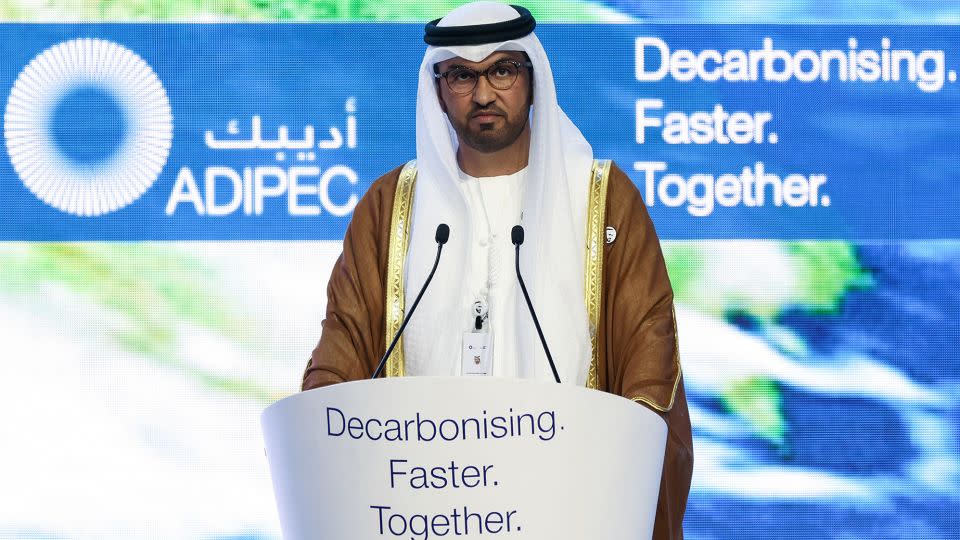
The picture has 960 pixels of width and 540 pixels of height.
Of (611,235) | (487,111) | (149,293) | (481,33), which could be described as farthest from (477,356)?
(149,293)

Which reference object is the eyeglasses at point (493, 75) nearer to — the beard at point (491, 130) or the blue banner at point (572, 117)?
the beard at point (491, 130)

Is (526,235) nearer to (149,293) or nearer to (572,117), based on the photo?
(572,117)

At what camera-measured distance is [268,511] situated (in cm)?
457

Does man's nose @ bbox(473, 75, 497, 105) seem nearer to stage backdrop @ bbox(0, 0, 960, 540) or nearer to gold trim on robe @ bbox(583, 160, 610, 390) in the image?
gold trim on robe @ bbox(583, 160, 610, 390)

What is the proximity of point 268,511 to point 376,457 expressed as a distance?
2294mm

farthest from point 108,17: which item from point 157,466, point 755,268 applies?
point 755,268

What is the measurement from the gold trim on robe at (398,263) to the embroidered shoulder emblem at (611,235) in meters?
0.40

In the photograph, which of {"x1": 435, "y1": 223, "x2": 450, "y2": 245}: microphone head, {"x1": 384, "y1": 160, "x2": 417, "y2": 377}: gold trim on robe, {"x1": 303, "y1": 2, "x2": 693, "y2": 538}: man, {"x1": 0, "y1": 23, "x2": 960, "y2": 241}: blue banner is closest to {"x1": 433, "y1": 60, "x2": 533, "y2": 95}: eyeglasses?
{"x1": 303, "y1": 2, "x2": 693, "y2": 538}: man

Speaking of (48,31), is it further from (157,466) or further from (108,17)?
(157,466)

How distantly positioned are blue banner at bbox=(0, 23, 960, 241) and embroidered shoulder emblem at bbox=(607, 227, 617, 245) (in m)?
1.35

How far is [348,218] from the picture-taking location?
15.3 feet

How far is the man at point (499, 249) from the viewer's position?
3195mm

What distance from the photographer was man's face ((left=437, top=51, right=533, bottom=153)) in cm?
324

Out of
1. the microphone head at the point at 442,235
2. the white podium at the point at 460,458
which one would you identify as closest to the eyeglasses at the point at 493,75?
the microphone head at the point at 442,235
